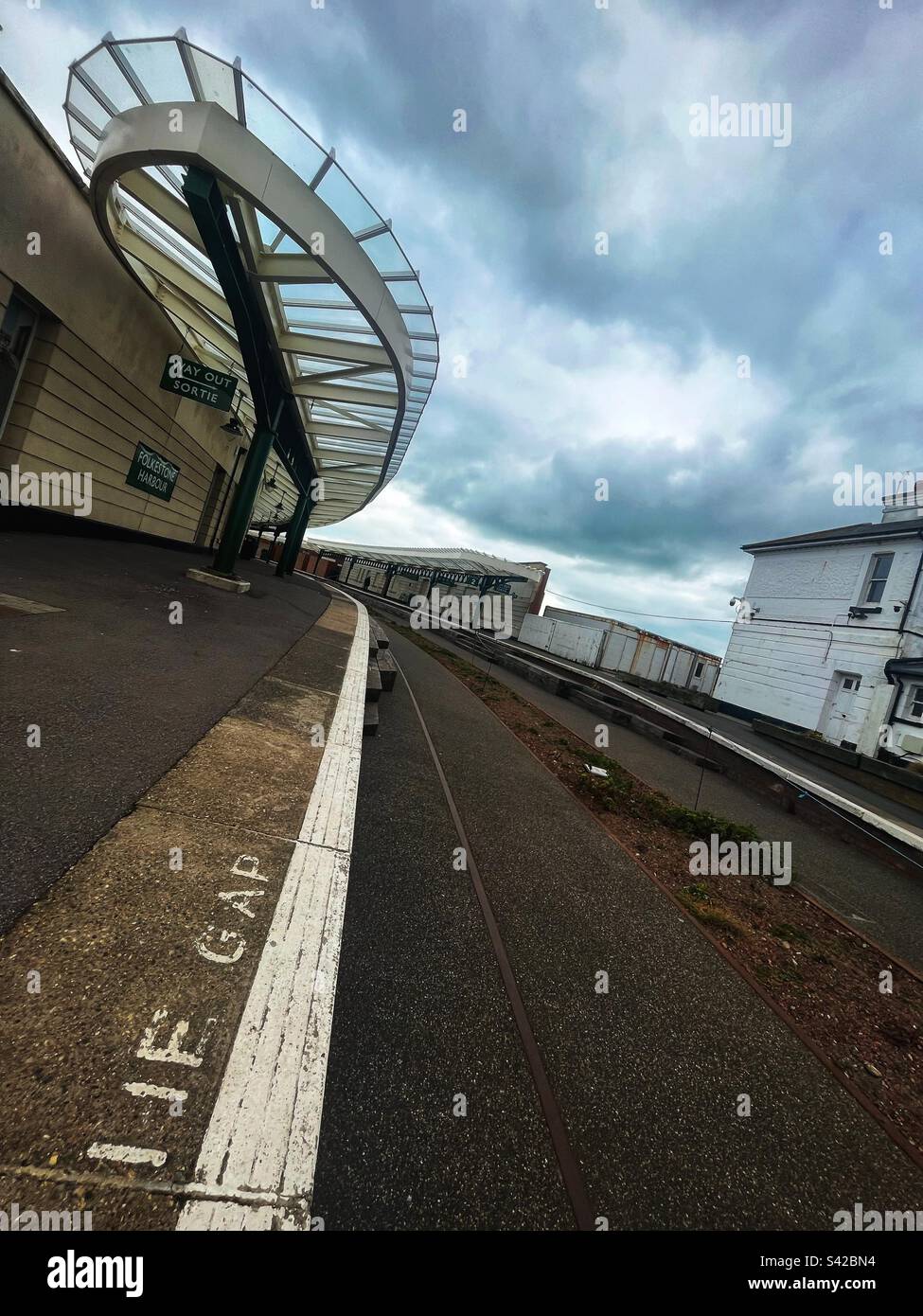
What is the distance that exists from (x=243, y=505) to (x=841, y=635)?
22.3 m

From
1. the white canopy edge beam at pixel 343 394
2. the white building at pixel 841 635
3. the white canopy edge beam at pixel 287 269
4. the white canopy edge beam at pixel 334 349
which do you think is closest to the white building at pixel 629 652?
the white building at pixel 841 635

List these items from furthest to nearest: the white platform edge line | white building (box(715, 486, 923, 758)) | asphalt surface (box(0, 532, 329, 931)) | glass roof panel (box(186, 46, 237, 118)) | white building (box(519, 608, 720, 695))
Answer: white building (box(519, 608, 720, 695)), white building (box(715, 486, 923, 758)), glass roof panel (box(186, 46, 237, 118)), asphalt surface (box(0, 532, 329, 931)), the white platform edge line

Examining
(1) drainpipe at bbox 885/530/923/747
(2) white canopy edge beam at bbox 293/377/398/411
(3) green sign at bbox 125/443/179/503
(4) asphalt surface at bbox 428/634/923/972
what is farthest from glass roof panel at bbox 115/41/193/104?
(1) drainpipe at bbox 885/530/923/747

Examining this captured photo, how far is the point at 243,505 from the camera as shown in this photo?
41.1ft

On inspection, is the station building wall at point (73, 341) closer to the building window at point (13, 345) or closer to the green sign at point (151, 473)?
→ the building window at point (13, 345)

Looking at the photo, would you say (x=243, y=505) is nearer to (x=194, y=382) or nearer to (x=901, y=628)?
(x=194, y=382)

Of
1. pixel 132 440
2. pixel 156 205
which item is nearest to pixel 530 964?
pixel 156 205

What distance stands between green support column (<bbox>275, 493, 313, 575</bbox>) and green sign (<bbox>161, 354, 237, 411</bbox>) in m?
12.5

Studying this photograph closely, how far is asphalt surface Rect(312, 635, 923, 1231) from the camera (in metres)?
1.66

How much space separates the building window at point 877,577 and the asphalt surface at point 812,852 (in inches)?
454

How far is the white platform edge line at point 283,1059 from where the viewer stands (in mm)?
1271

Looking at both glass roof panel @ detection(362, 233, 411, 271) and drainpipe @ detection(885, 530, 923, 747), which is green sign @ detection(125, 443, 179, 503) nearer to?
glass roof panel @ detection(362, 233, 411, 271)

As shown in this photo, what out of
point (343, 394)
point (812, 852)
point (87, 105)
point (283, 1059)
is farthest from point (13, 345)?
point (812, 852)

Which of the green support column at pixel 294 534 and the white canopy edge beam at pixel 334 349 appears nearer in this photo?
the white canopy edge beam at pixel 334 349
